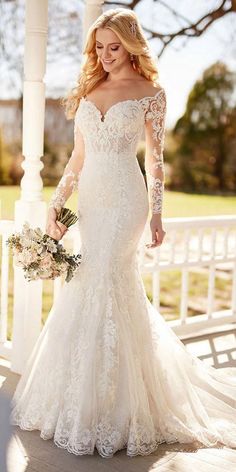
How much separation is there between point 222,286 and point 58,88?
374cm

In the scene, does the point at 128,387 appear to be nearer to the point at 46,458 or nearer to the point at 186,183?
the point at 46,458

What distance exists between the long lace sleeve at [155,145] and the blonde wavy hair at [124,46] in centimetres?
14

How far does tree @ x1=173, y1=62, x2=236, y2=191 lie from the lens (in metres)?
13.1

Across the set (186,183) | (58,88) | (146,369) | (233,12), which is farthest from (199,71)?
(146,369)

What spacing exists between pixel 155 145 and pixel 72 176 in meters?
0.45

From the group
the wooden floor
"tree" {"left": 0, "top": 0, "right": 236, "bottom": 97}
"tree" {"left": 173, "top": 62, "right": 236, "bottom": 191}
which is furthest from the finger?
"tree" {"left": 173, "top": 62, "right": 236, "bottom": 191}

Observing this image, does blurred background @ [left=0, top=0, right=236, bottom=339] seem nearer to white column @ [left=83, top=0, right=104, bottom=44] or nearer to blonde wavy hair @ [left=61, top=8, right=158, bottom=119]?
blonde wavy hair @ [left=61, top=8, right=158, bottom=119]

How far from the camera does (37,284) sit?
409 cm

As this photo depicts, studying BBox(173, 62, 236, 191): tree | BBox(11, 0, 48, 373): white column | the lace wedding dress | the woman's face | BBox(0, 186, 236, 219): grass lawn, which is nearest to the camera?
the lace wedding dress

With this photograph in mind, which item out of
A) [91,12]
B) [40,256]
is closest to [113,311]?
[40,256]

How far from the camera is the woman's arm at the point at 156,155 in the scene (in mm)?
3281

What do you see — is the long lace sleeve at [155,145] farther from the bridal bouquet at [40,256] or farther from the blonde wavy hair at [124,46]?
the bridal bouquet at [40,256]

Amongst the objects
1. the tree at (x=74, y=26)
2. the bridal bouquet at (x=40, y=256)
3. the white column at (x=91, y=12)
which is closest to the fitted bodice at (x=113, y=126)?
the bridal bouquet at (x=40, y=256)

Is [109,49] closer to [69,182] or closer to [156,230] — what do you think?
[69,182]
